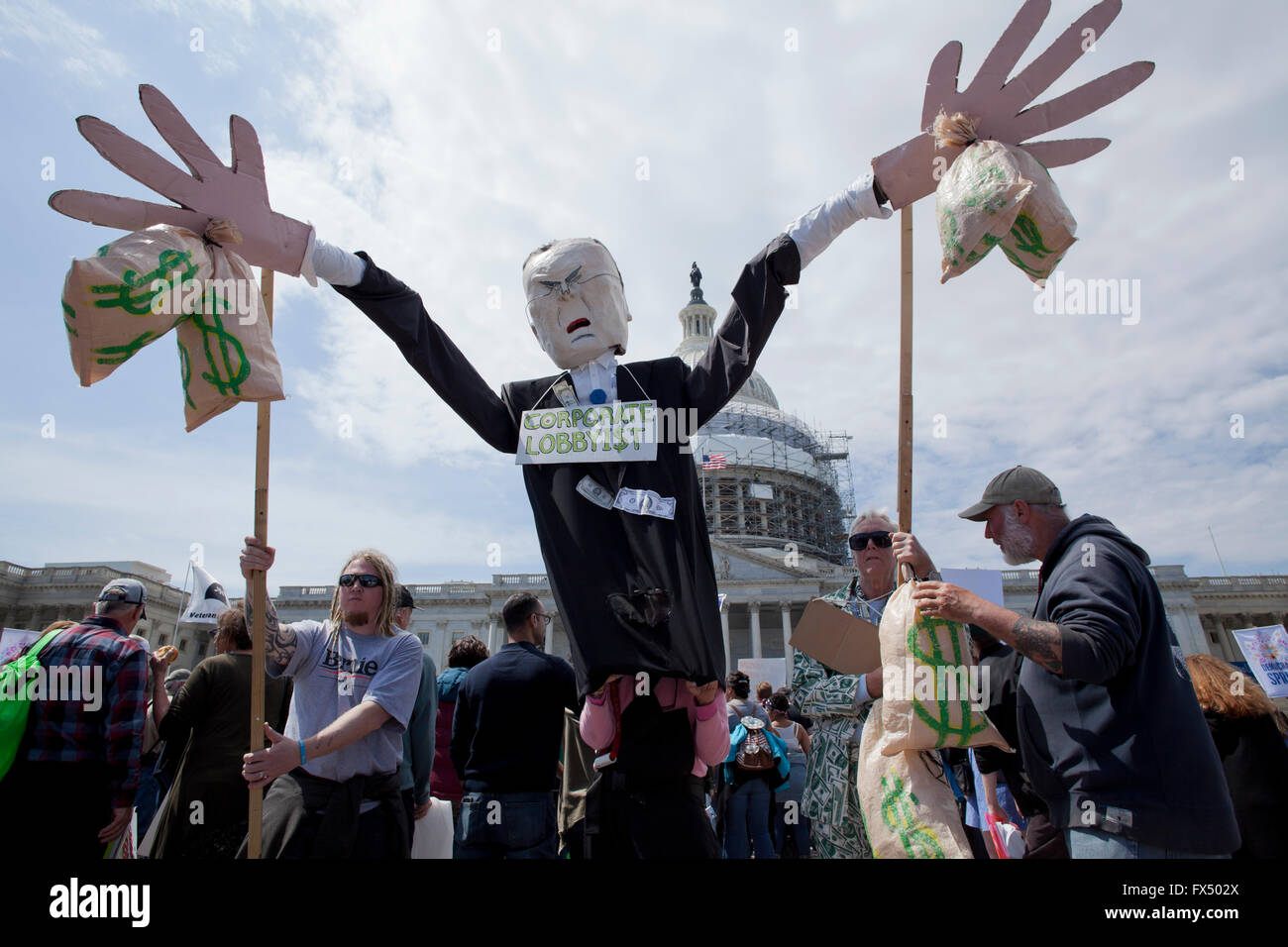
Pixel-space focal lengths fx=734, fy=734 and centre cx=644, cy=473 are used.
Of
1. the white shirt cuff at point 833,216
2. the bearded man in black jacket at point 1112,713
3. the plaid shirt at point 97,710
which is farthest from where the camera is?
the plaid shirt at point 97,710

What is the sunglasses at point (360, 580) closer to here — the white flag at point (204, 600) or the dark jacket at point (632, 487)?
the dark jacket at point (632, 487)

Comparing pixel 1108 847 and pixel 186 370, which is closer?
pixel 1108 847

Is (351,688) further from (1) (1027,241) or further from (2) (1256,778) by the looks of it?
(2) (1256,778)

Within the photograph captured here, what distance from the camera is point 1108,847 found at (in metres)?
2.27

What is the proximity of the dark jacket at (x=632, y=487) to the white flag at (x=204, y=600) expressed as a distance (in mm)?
5793

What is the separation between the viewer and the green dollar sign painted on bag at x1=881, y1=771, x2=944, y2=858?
87.9 inches

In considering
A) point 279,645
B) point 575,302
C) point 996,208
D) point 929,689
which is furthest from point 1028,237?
point 279,645

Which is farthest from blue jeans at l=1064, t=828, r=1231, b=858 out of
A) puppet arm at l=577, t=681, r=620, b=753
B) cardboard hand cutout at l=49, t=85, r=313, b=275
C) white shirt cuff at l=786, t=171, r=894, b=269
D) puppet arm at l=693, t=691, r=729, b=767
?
cardboard hand cutout at l=49, t=85, r=313, b=275

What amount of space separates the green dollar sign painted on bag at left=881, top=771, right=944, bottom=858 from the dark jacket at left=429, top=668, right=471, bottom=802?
335 cm

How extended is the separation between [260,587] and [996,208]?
9.21 ft

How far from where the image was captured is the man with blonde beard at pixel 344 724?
9.39ft

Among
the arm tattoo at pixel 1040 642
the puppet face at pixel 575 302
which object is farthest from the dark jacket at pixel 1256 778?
the puppet face at pixel 575 302
